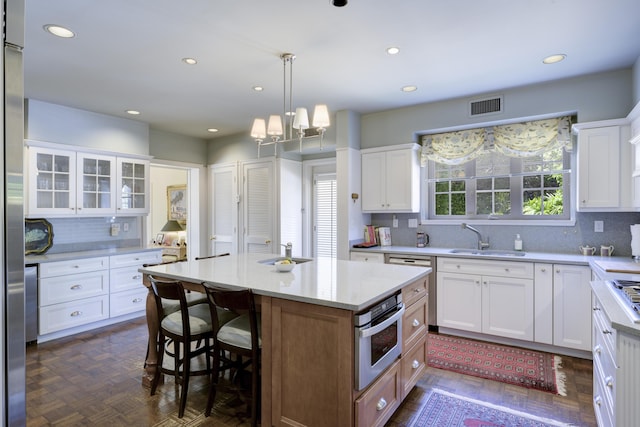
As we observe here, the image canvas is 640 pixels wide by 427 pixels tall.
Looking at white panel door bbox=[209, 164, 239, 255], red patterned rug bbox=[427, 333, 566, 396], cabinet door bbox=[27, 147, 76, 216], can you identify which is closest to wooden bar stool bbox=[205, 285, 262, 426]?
red patterned rug bbox=[427, 333, 566, 396]

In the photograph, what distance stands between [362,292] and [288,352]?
531 millimetres

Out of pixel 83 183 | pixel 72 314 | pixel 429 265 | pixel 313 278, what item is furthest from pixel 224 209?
pixel 313 278

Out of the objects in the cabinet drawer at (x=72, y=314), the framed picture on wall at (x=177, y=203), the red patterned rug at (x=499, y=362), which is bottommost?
the red patterned rug at (x=499, y=362)

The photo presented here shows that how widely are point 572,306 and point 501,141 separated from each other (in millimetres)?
1832

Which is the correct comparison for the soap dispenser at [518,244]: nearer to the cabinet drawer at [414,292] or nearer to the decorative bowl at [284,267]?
the cabinet drawer at [414,292]

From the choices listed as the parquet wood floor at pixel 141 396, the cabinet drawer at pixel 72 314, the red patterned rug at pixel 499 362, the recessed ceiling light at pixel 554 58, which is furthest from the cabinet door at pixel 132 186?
the recessed ceiling light at pixel 554 58

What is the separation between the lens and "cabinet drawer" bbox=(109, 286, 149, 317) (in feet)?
14.1

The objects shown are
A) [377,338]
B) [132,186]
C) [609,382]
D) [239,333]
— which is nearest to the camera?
[609,382]

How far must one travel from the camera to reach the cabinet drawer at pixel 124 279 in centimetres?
430

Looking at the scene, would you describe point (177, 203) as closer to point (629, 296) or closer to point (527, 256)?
point (527, 256)

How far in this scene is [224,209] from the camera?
19.6 ft

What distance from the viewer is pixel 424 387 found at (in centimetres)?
270

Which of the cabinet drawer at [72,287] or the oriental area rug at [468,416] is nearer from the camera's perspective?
the oriental area rug at [468,416]

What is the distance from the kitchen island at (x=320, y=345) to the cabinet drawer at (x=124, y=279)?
2270 millimetres
